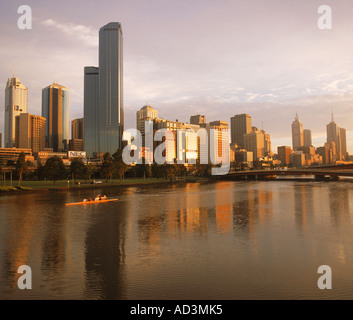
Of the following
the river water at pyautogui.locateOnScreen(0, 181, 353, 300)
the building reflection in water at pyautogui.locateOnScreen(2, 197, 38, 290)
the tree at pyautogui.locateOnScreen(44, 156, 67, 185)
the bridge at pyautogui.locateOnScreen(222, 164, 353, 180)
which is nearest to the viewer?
the river water at pyautogui.locateOnScreen(0, 181, 353, 300)

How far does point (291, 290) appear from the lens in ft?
53.5

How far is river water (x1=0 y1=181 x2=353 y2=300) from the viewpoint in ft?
53.7

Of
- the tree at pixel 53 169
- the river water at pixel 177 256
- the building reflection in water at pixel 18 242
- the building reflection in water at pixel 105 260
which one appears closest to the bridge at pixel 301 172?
the tree at pixel 53 169

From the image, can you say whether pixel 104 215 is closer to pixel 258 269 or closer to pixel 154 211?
pixel 154 211

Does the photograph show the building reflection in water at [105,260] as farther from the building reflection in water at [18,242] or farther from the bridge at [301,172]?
the bridge at [301,172]

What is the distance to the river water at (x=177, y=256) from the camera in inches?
644

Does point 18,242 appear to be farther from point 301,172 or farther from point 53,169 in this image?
point 301,172

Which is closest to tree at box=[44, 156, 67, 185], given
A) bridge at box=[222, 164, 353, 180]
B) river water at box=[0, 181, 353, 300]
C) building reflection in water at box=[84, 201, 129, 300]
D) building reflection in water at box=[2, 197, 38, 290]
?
building reflection in water at box=[2, 197, 38, 290]

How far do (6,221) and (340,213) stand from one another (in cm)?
4698

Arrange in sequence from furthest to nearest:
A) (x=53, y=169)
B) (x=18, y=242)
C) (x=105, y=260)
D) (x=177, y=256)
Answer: (x=53, y=169) → (x=18, y=242) → (x=177, y=256) → (x=105, y=260)

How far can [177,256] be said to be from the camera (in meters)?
22.5

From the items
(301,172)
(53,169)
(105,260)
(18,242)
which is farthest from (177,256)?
(301,172)

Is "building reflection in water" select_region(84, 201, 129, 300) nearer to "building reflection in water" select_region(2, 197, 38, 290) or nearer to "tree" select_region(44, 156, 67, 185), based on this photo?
"building reflection in water" select_region(2, 197, 38, 290)
